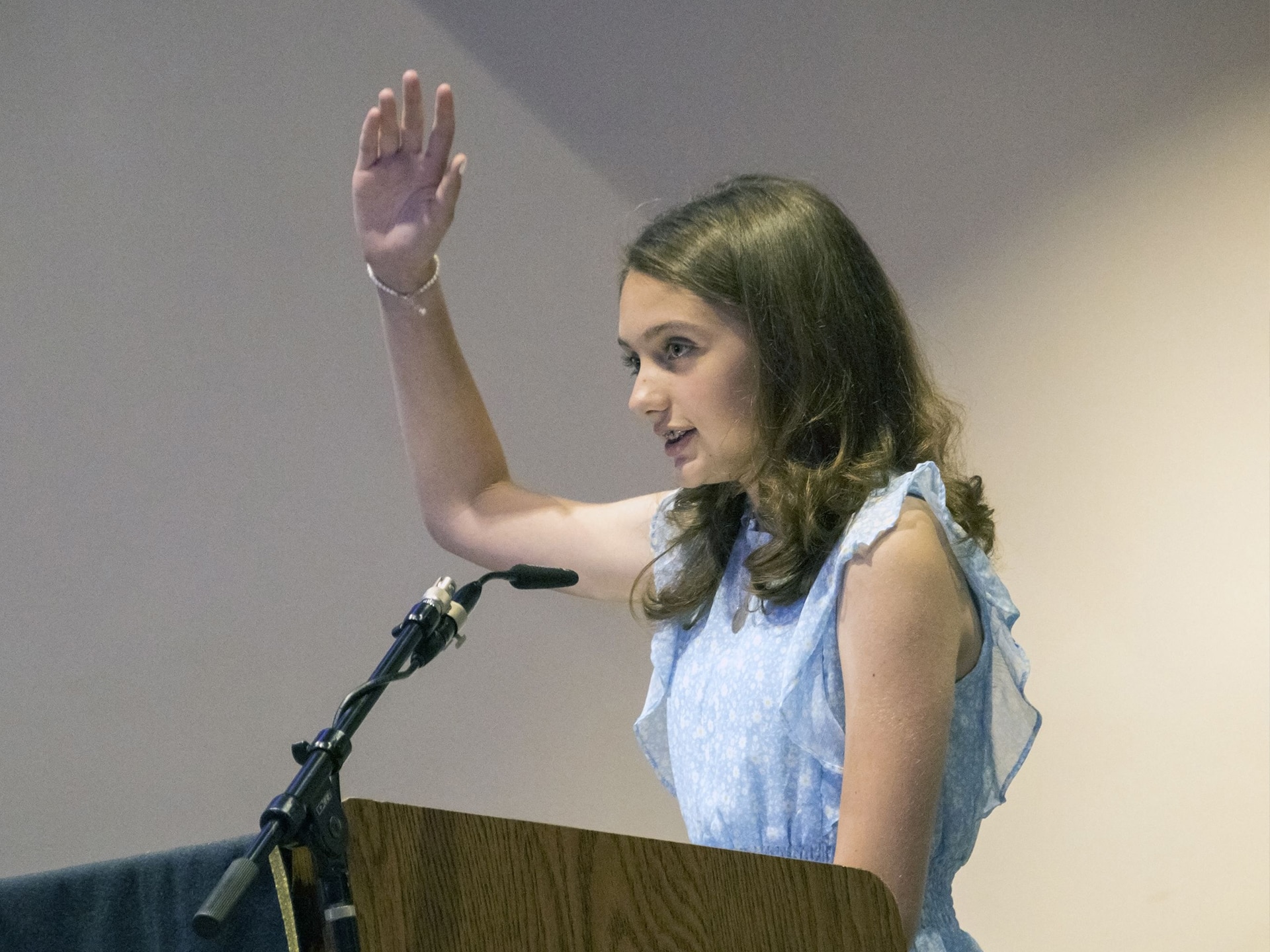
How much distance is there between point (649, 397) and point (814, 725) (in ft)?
1.24

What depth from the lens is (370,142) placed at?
1.66m

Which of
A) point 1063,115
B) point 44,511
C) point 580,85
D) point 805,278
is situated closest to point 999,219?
point 1063,115

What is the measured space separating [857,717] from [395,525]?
1.25 meters

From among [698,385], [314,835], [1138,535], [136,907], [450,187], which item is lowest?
[136,907]

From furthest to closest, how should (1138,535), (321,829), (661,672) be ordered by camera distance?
(1138,535), (661,672), (321,829)

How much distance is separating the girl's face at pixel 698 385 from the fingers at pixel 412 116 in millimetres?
371

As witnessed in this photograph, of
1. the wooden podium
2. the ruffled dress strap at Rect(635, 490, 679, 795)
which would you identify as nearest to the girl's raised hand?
the ruffled dress strap at Rect(635, 490, 679, 795)

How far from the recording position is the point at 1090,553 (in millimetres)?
2428

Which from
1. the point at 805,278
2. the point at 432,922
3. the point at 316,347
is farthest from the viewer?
the point at 316,347

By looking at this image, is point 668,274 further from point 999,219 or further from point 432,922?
point 999,219

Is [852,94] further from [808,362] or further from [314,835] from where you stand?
[314,835]

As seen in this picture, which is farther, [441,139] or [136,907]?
[441,139]

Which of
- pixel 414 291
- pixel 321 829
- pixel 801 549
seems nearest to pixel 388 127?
pixel 414 291

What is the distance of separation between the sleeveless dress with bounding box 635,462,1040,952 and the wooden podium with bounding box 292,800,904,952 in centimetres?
37
